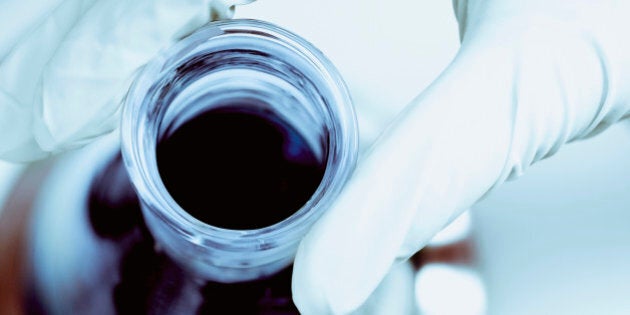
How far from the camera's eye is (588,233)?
2.81ft

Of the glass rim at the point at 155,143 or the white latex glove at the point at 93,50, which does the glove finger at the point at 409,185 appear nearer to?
the glass rim at the point at 155,143

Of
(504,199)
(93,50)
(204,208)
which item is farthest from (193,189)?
(504,199)

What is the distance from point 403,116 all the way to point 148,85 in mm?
212

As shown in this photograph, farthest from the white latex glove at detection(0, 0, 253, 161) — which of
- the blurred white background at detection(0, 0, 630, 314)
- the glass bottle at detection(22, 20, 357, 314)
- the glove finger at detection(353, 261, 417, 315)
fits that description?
the glove finger at detection(353, 261, 417, 315)

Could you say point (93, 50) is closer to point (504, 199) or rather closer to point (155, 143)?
point (155, 143)

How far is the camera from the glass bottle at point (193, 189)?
53cm

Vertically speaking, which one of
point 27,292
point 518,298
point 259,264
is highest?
point 259,264

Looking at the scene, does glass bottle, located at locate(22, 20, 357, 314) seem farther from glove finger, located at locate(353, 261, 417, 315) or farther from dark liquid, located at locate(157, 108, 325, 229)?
glove finger, located at locate(353, 261, 417, 315)

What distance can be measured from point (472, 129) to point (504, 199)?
9.7 inches

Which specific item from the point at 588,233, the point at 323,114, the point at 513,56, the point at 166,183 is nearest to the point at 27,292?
the point at 166,183

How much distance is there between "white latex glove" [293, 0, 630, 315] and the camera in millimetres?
591

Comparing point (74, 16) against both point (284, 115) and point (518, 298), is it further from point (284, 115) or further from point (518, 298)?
point (518, 298)

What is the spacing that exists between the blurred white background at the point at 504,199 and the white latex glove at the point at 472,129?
145 mm

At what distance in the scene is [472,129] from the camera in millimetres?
625
